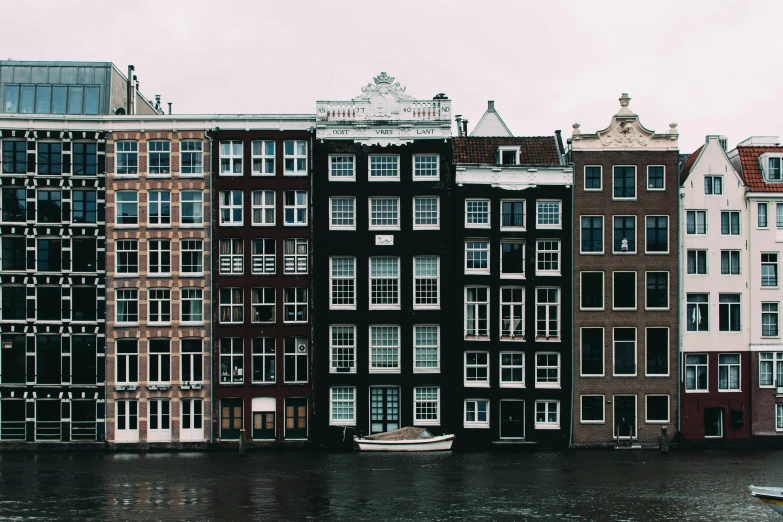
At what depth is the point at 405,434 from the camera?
5475 cm

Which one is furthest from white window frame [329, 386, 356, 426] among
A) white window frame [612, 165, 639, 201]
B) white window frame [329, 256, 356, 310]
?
white window frame [612, 165, 639, 201]

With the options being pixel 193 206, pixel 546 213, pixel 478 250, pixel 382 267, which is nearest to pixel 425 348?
pixel 382 267

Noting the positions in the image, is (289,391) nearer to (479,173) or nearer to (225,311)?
(225,311)

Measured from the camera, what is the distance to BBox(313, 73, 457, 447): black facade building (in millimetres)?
56812

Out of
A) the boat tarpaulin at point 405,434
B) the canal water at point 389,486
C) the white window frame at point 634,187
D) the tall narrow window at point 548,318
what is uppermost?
the white window frame at point 634,187

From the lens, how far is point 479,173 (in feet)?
188

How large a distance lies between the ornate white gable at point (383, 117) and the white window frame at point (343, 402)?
1611 centimetres

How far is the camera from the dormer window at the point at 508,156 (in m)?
58.0

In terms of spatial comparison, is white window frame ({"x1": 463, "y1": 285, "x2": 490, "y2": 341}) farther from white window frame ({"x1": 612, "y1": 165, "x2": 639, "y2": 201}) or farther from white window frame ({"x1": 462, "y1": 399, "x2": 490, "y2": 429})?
white window frame ({"x1": 612, "y1": 165, "x2": 639, "y2": 201})

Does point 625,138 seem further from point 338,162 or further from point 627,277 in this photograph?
point 338,162

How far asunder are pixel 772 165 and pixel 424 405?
92.9 feet

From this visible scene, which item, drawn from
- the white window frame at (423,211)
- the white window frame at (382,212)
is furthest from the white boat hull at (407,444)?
the white window frame at (382,212)

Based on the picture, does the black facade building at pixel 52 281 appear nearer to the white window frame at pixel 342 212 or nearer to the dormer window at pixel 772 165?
the white window frame at pixel 342 212

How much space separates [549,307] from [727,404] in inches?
522
